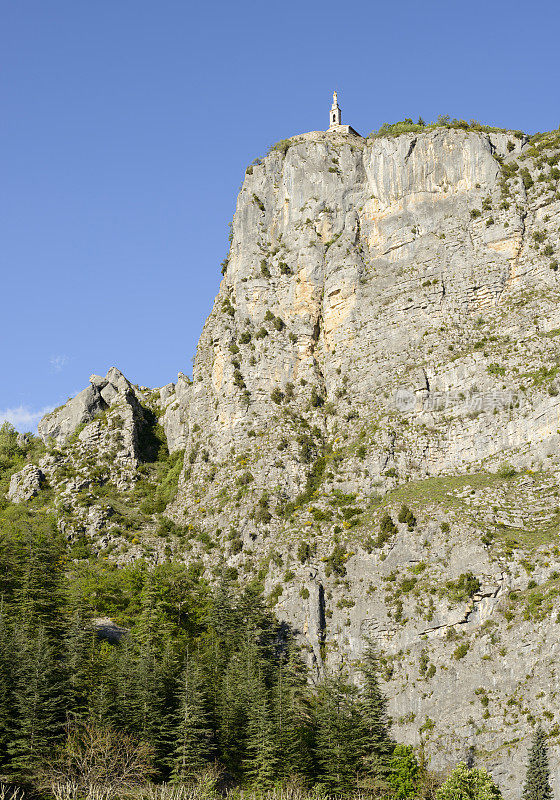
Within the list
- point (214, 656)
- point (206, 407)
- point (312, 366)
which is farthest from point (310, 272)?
point (214, 656)

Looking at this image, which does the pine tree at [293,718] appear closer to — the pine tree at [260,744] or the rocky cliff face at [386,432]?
the pine tree at [260,744]

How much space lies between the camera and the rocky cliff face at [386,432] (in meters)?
73.7

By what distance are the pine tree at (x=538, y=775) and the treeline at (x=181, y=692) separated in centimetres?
974

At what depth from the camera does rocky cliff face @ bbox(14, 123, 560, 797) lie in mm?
73688

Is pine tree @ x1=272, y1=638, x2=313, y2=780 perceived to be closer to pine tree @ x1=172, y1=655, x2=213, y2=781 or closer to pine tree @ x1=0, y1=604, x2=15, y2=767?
pine tree @ x1=172, y1=655, x2=213, y2=781

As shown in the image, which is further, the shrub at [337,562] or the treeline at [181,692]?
the shrub at [337,562]

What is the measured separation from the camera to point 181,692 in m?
71.1

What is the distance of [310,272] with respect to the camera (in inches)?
4353

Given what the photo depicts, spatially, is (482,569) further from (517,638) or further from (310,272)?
(310,272)

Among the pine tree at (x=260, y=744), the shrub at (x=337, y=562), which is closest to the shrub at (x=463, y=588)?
the shrub at (x=337, y=562)

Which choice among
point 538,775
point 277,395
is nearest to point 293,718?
point 538,775

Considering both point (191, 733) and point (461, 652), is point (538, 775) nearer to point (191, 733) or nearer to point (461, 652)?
point (461, 652)

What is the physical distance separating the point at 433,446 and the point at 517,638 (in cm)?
2517

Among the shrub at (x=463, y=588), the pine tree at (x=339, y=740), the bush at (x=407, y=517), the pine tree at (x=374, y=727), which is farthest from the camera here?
the bush at (x=407, y=517)
